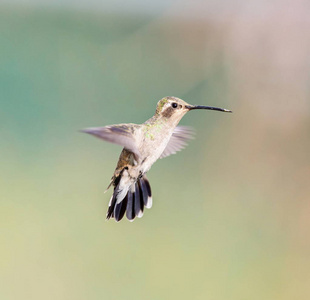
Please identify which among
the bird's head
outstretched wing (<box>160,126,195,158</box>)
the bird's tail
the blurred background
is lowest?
the bird's tail

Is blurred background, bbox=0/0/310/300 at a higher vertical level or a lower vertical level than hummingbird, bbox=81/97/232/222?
higher

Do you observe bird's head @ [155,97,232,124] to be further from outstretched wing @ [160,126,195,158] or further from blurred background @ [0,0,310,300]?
blurred background @ [0,0,310,300]

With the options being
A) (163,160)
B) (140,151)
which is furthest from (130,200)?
(163,160)

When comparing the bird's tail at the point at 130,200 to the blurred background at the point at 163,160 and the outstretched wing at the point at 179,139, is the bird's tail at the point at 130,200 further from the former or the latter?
the blurred background at the point at 163,160

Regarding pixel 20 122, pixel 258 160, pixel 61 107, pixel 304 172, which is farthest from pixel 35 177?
pixel 304 172

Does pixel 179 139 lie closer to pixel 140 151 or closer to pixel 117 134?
pixel 140 151

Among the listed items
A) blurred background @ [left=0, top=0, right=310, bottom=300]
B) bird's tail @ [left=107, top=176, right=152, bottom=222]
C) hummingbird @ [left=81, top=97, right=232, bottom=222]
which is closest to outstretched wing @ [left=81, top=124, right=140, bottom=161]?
hummingbird @ [left=81, top=97, right=232, bottom=222]
